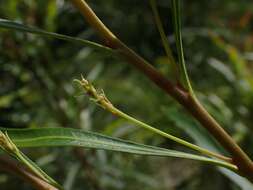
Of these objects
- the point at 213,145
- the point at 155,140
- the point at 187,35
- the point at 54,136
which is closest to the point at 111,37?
the point at 54,136

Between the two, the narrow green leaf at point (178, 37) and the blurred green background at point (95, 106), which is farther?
the blurred green background at point (95, 106)

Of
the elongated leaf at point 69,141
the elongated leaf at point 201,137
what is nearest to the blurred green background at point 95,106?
the elongated leaf at point 201,137

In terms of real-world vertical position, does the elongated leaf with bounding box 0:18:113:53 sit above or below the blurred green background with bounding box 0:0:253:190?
below

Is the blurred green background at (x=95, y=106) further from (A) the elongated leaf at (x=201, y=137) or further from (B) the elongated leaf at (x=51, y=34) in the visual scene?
(B) the elongated leaf at (x=51, y=34)

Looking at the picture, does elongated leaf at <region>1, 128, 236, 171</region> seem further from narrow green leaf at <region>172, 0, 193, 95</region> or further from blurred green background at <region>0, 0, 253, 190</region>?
blurred green background at <region>0, 0, 253, 190</region>

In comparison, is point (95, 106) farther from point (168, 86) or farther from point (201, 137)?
point (168, 86)

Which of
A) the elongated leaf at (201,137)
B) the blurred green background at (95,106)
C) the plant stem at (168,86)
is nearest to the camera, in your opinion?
the plant stem at (168,86)

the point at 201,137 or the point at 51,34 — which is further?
the point at 201,137

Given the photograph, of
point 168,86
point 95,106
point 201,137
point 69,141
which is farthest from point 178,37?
point 95,106

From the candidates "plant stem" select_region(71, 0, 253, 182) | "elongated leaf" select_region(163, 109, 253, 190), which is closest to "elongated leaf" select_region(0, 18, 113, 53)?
"plant stem" select_region(71, 0, 253, 182)
